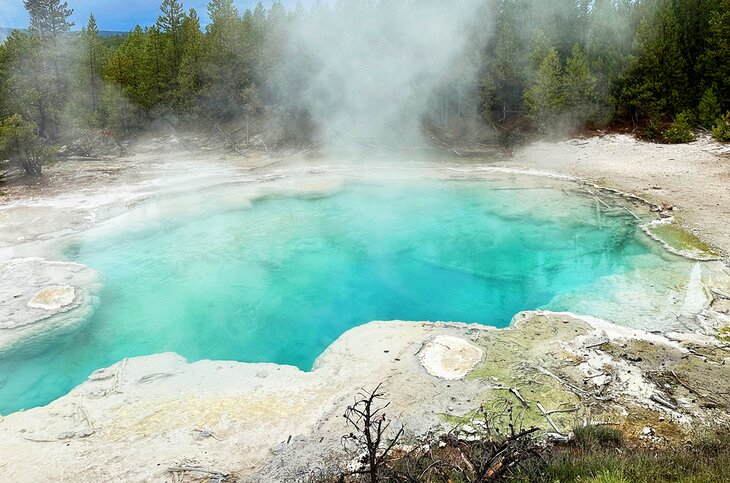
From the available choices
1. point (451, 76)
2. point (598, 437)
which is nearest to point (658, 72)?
point (451, 76)

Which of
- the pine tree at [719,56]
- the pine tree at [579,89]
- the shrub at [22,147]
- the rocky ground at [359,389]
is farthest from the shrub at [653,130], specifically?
the shrub at [22,147]

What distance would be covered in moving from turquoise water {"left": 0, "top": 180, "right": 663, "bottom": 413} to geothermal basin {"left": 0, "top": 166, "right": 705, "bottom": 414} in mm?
26

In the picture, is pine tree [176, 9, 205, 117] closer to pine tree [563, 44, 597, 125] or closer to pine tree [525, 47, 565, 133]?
pine tree [525, 47, 565, 133]

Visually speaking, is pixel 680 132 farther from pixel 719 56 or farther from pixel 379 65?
pixel 379 65

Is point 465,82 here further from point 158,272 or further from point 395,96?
point 158,272

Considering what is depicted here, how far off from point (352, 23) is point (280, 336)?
13.9 meters

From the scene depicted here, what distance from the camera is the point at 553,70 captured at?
46.0ft

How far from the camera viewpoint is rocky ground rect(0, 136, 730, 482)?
344 centimetres

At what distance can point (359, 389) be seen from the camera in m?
4.10

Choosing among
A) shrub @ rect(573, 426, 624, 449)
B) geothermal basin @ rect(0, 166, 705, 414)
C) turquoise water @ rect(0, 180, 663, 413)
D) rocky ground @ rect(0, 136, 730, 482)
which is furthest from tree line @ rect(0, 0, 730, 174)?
shrub @ rect(573, 426, 624, 449)

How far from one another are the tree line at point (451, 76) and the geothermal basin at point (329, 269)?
17.2ft

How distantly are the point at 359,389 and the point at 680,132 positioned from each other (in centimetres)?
1254

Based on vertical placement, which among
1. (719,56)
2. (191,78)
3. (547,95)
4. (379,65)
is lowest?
(547,95)

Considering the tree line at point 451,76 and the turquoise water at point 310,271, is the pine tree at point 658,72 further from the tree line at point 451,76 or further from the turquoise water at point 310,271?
the turquoise water at point 310,271
